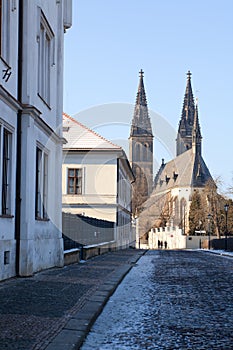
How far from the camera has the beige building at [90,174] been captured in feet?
160

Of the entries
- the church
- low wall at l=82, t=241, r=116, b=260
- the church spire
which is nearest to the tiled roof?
low wall at l=82, t=241, r=116, b=260

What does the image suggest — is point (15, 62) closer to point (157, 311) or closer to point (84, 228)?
point (157, 311)

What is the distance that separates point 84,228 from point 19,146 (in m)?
11.9

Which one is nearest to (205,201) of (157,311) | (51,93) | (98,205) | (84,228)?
(98,205)

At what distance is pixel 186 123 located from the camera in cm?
17450

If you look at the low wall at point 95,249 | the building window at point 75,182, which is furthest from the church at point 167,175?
the low wall at point 95,249

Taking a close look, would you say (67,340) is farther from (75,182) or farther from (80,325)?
(75,182)

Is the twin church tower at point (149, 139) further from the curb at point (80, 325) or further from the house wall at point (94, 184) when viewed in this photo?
the curb at point (80, 325)

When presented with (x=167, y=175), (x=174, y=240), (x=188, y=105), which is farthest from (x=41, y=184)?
(x=188, y=105)

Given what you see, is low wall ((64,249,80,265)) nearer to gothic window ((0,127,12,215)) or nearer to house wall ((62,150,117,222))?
gothic window ((0,127,12,215))

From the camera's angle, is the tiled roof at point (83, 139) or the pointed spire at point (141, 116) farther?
the pointed spire at point (141, 116)

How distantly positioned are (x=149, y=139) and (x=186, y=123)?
18.3m

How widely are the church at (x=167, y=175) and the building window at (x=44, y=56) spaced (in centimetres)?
7687

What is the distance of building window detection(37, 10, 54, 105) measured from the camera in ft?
58.9
